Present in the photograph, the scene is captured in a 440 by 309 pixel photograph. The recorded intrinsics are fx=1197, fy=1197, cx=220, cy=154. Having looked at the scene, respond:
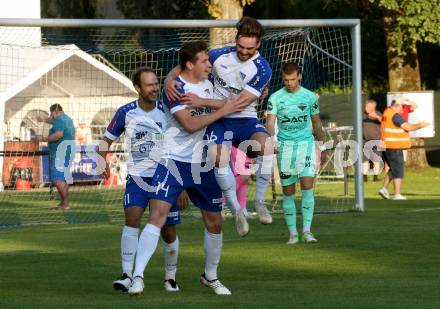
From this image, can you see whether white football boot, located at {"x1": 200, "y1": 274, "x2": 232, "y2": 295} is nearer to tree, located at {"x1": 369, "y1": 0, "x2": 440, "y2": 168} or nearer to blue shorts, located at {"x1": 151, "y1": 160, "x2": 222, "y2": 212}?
blue shorts, located at {"x1": 151, "y1": 160, "x2": 222, "y2": 212}

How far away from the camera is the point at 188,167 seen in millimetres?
9734

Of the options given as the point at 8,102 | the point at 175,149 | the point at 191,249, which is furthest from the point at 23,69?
the point at 175,149

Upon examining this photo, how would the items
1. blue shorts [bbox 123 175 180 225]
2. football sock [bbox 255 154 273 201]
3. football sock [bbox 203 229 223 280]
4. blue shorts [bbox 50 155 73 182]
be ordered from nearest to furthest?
football sock [bbox 203 229 223 280] < blue shorts [bbox 123 175 180 225] < football sock [bbox 255 154 273 201] < blue shorts [bbox 50 155 73 182]

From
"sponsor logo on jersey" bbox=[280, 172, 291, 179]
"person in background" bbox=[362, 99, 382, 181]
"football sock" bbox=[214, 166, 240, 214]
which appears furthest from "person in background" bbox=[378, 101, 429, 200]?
"football sock" bbox=[214, 166, 240, 214]

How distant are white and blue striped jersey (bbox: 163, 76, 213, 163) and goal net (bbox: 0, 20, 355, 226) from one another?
28.3 feet

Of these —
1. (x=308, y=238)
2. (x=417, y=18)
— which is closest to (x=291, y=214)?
(x=308, y=238)

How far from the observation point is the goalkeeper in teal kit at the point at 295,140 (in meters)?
14.4

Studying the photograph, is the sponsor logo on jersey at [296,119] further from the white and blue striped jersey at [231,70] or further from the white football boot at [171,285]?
the white football boot at [171,285]

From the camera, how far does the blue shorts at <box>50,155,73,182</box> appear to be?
22.0 metres

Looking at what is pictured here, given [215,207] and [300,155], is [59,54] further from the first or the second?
[215,207]

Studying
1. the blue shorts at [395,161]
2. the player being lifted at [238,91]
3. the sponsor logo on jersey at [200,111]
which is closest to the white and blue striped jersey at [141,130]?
the player being lifted at [238,91]

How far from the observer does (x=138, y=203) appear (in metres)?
10.6

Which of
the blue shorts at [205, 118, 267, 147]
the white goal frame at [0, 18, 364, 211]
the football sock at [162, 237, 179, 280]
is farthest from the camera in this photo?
the white goal frame at [0, 18, 364, 211]

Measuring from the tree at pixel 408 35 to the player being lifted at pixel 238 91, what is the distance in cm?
2179
